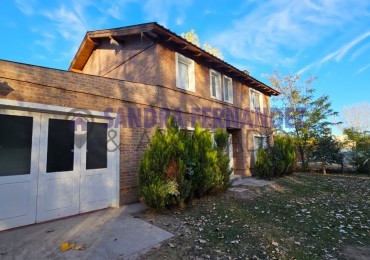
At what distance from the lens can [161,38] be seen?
776cm

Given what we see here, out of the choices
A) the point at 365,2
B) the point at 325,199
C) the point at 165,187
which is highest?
the point at 365,2

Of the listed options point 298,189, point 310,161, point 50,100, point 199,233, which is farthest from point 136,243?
point 310,161

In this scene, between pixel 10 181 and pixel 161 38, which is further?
pixel 161 38

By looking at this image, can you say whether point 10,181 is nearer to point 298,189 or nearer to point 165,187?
point 165,187

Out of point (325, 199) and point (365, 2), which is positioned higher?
point (365, 2)

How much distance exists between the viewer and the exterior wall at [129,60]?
7.93 m

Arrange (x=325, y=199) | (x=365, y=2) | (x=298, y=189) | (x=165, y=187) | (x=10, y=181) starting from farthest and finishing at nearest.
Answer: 1. (x=298, y=189)
2. (x=365, y=2)
3. (x=325, y=199)
4. (x=165, y=187)
5. (x=10, y=181)

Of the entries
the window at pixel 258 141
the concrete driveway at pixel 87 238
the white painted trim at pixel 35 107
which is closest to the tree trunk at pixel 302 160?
the window at pixel 258 141

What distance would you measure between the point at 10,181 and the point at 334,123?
59.6 ft

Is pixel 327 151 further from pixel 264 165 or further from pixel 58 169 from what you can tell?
pixel 58 169

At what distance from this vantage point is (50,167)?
4996mm

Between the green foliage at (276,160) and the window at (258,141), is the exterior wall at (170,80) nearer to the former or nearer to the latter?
the window at (258,141)

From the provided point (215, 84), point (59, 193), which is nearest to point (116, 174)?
point (59, 193)

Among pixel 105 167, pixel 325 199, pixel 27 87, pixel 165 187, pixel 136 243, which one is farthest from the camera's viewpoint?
pixel 325 199
